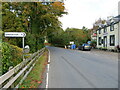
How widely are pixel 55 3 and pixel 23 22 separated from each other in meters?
6.14

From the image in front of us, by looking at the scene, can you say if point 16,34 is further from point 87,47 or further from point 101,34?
point 101,34

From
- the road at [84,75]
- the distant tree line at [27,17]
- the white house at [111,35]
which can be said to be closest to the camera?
the road at [84,75]

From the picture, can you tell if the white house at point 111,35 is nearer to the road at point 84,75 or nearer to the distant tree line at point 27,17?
the distant tree line at point 27,17

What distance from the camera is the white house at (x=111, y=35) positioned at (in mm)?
26452

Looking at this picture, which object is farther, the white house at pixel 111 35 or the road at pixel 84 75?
the white house at pixel 111 35

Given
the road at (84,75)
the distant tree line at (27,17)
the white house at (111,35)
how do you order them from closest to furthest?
the road at (84,75) < the distant tree line at (27,17) < the white house at (111,35)

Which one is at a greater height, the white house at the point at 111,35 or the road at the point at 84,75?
the white house at the point at 111,35

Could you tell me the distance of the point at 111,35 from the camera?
97.1 ft

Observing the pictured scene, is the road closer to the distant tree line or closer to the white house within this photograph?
the distant tree line

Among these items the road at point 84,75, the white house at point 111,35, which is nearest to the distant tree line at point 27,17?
the road at point 84,75

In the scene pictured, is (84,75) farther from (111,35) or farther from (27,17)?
(111,35)

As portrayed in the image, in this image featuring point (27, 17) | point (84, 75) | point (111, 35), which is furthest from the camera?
point (111, 35)

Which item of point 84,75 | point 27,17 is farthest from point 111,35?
point 84,75

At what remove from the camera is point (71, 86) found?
4918 millimetres
